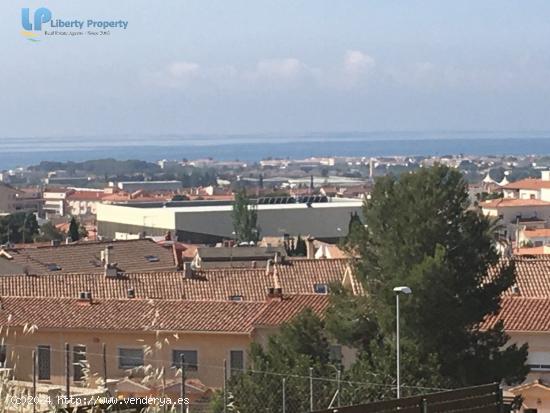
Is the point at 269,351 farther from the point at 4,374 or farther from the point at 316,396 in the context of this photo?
the point at 4,374

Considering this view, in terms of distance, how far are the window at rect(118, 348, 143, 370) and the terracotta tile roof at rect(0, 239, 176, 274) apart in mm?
11750

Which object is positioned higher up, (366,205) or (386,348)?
(366,205)

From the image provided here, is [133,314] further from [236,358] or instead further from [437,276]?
[437,276]

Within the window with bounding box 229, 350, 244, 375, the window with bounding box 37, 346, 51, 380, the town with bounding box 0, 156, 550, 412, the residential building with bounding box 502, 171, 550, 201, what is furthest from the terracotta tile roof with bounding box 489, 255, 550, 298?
the residential building with bounding box 502, 171, 550, 201

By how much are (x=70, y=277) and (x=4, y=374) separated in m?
21.4

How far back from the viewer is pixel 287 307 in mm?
22875

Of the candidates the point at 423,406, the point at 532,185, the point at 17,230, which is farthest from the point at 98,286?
the point at 532,185

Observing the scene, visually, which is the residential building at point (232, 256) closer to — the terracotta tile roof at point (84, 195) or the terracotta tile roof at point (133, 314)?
the terracotta tile roof at point (133, 314)

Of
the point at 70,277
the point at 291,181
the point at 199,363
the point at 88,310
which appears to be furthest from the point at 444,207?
the point at 291,181

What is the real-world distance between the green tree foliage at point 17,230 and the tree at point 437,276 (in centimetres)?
4250

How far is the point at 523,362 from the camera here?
1780cm

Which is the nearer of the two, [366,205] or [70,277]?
[366,205]

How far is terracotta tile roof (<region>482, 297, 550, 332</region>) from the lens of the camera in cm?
2150

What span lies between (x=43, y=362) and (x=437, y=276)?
610cm
